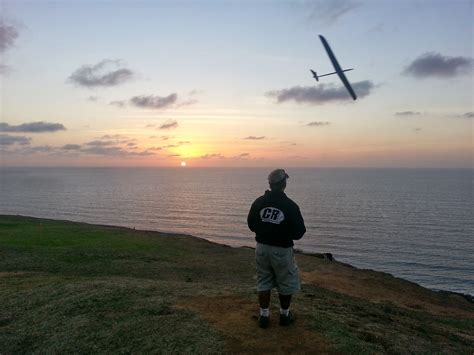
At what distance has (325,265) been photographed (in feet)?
101

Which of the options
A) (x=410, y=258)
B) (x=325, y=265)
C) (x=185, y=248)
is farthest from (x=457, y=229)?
(x=185, y=248)

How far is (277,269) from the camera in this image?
8.84 m

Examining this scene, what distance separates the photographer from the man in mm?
8633

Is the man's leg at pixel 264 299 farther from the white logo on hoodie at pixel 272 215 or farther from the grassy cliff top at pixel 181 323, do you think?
the white logo on hoodie at pixel 272 215

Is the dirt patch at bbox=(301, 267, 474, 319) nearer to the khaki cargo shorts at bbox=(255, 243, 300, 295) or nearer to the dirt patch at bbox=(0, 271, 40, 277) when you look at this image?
the khaki cargo shorts at bbox=(255, 243, 300, 295)

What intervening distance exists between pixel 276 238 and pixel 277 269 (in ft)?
2.36

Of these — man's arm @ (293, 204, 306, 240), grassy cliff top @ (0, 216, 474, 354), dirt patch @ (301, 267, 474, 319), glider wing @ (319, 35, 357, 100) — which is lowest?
dirt patch @ (301, 267, 474, 319)

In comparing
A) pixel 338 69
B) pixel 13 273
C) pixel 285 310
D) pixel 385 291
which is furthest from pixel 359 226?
pixel 285 310

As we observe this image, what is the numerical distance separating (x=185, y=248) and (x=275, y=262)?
24393 mm

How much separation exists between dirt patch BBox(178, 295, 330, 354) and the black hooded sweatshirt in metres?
1.91

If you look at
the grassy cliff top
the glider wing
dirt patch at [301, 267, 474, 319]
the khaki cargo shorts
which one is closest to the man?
the khaki cargo shorts

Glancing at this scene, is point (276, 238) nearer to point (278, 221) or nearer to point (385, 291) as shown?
point (278, 221)

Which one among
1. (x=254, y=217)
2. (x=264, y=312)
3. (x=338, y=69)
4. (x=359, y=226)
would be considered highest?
(x=338, y=69)

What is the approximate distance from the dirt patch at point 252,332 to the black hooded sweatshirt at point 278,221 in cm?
191
